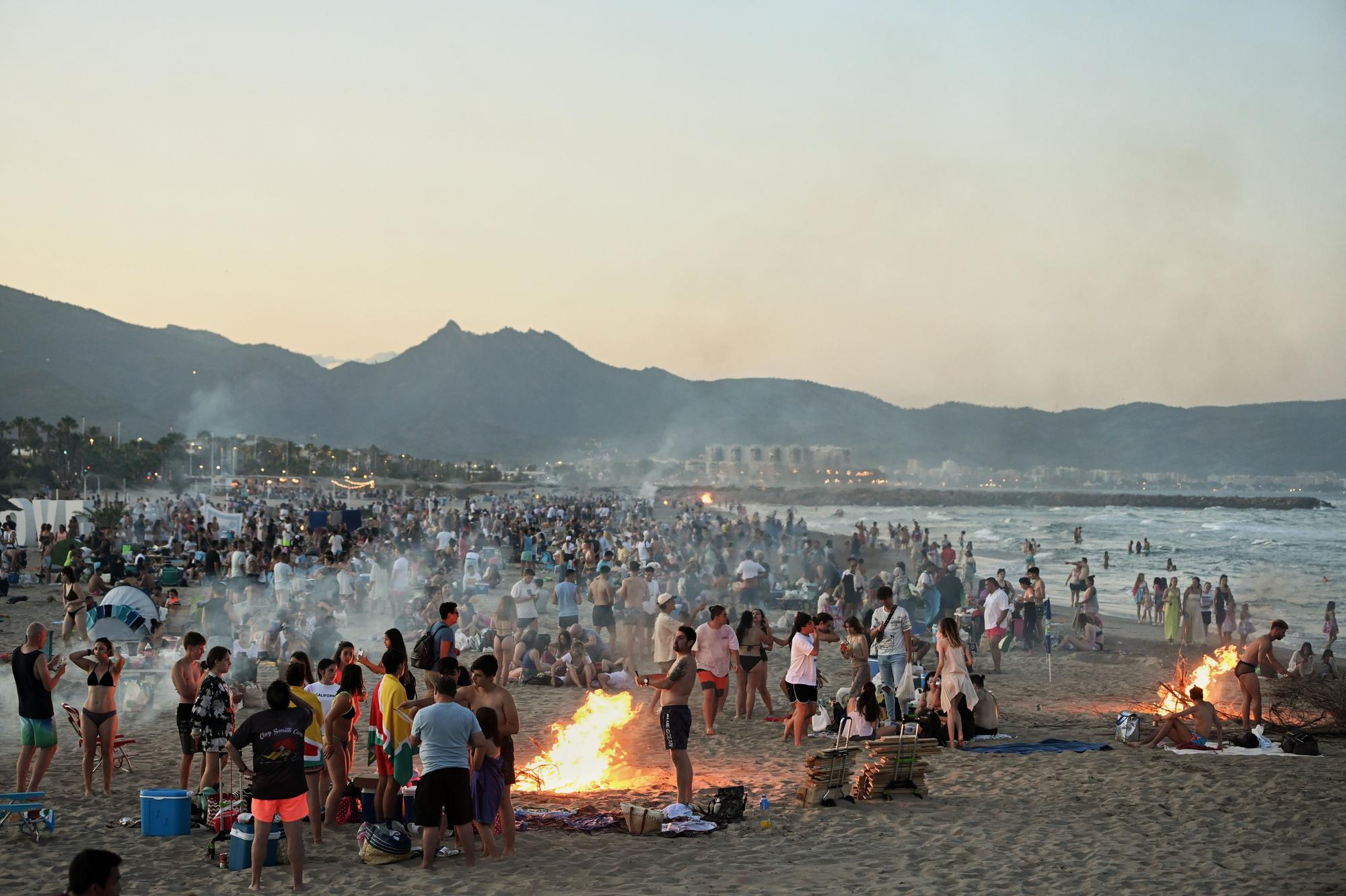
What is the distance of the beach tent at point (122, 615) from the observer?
10688 millimetres

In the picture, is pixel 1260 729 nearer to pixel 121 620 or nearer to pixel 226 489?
pixel 121 620

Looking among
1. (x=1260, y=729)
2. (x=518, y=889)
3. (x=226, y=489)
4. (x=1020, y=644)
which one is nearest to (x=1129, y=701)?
(x=1260, y=729)

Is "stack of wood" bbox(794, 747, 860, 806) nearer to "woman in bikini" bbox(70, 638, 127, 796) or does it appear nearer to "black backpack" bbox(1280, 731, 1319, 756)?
"black backpack" bbox(1280, 731, 1319, 756)

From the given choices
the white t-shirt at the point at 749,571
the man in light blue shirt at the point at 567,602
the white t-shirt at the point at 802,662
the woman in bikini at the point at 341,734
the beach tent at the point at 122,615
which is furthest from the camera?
the white t-shirt at the point at 749,571

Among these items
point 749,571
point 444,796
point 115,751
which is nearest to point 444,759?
point 444,796

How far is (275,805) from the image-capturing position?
20.5ft

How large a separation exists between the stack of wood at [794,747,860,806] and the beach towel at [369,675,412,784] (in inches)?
120

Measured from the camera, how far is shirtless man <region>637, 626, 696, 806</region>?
818 centimetres

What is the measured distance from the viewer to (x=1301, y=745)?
10133 millimetres

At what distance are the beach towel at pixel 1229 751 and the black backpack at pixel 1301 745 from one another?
0.06 m

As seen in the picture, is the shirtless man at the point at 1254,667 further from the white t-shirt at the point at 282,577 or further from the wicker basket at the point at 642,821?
the white t-shirt at the point at 282,577

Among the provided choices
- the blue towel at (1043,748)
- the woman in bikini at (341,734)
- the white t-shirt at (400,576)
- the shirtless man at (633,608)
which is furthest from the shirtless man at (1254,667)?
the white t-shirt at (400,576)

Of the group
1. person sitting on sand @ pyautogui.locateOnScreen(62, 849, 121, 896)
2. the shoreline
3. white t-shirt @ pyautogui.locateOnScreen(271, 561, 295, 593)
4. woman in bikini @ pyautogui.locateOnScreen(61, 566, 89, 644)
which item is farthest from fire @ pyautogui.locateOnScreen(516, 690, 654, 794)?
the shoreline

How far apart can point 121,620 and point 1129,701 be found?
37.8 ft
